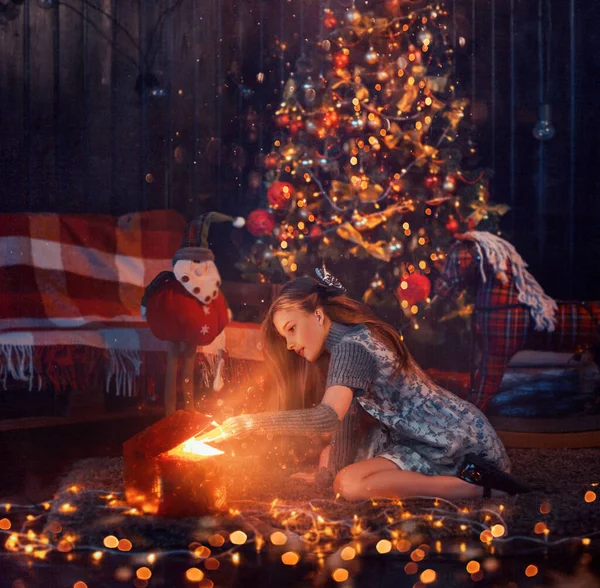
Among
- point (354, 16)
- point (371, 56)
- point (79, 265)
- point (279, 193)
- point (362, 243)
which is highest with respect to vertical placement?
point (354, 16)

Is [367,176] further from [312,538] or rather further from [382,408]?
[312,538]

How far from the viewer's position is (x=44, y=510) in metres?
2.45

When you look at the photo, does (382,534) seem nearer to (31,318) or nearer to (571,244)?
(31,318)

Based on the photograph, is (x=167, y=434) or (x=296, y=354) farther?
(x=296, y=354)

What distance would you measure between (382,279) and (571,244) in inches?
53.6

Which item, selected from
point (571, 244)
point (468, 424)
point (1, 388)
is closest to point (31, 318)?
point (1, 388)

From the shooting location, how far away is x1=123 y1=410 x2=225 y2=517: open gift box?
2.27 metres

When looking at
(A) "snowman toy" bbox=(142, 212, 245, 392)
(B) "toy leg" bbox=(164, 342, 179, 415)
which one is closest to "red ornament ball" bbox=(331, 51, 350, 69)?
(A) "snowman toy" bbox=(142, 212, 245, 392)

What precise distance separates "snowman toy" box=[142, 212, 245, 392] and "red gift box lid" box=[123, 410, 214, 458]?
112 cm

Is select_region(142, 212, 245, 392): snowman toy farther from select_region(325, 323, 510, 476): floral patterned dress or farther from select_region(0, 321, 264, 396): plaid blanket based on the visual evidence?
select_region(325, 323, 510, 476): floral patterned dress

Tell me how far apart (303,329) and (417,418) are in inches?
16.4

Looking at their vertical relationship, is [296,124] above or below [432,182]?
above

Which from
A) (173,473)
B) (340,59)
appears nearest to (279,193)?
(340,59)

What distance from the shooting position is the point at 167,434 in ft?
7.93
